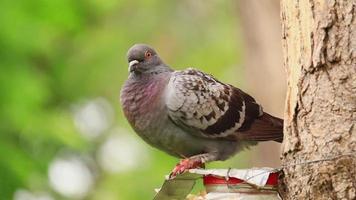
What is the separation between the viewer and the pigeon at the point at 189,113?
5852 millimetres

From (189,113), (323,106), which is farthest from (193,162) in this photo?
(323,106)

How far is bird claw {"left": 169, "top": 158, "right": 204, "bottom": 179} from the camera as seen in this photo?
5.20m

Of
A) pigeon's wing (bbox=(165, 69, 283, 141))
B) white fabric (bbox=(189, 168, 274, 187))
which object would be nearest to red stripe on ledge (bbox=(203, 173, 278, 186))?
white fabric (bbox=(189, 168, 274, 187))

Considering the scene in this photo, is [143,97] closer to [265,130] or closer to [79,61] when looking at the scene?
[265,130]

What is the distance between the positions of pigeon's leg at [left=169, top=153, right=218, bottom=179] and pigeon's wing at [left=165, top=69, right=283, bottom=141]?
119 mm

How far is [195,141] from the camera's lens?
593cm

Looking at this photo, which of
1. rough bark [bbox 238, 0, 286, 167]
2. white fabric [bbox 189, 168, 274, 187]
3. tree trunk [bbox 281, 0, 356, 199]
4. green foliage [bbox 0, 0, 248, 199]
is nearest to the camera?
tree trunk [bbox 281, 0, 356, 199]

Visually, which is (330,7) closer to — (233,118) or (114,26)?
(233,118)

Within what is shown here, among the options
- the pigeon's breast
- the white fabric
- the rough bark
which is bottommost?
the white fabric

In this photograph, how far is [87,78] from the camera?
12.7 m

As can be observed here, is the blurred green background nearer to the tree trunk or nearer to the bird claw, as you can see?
the bird claw

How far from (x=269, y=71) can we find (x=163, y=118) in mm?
3414

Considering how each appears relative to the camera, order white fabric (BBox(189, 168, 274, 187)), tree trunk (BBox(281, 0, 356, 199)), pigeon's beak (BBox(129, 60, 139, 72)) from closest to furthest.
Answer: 1. tree trunk (BBox(281, 0, 356, 199))
2. white fabric (BBox(189, 168, 274, 187))
3. pigeon's beak (BBox(129, 60, 139, 72))

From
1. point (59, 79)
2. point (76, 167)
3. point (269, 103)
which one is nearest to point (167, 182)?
point (269, 103)
